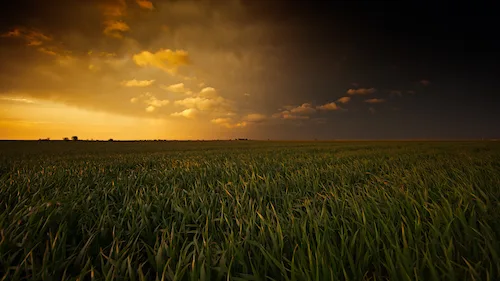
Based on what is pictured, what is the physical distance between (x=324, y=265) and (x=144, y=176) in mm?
4434

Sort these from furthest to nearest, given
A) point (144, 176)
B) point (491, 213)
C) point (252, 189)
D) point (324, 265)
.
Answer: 1. point (144, 176)
2. point (252, 189)
3. point (491, 213)
4. point (324, 265)

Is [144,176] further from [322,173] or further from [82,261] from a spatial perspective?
[322,173]

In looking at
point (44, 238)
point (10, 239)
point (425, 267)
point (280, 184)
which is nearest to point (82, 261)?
point (10, 239)

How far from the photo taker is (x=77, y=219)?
239cm

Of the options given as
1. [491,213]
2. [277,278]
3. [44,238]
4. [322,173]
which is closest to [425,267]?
[277,278]

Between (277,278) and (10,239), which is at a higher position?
(10,239)

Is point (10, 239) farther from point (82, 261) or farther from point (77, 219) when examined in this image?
point (77, 219)

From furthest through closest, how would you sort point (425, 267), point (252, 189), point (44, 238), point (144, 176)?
point (144, 176), point (252, 189), point (44, 238), point (425, 267)

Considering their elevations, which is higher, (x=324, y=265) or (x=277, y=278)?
(x=324, y=265)

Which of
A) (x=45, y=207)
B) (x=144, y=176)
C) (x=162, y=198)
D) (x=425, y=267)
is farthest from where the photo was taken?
(x=144, y=176)

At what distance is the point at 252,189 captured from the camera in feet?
11.2

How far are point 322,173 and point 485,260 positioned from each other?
3.51m

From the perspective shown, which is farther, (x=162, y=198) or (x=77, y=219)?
(x=162, y=198)

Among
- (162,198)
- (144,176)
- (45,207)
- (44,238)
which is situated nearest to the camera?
(44,238)
